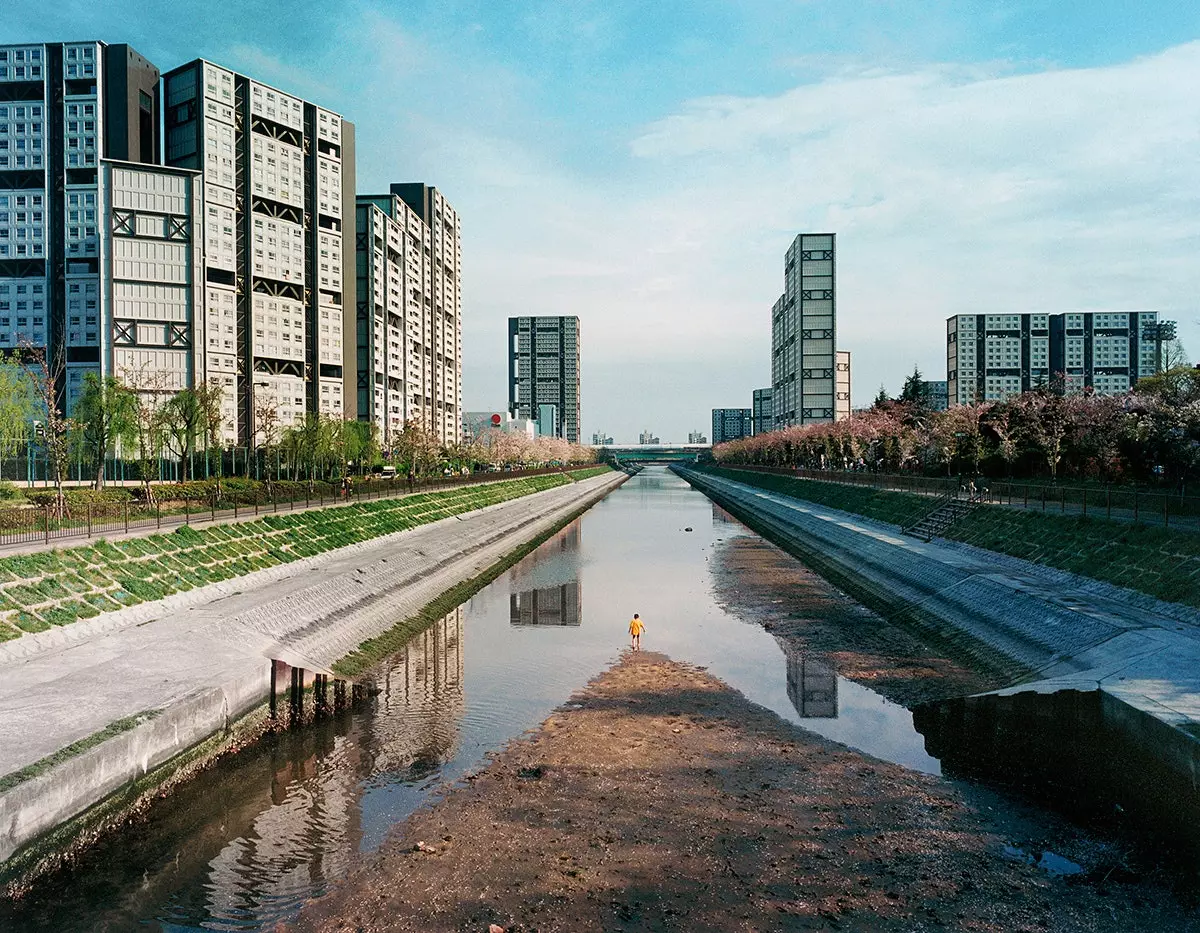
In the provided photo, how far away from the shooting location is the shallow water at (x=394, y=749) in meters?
10.3

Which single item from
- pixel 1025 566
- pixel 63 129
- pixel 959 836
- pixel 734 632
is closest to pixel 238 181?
pixel 63 129

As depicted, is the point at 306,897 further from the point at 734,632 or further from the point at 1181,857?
the point at 734,632

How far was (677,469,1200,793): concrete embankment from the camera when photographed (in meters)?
14.2

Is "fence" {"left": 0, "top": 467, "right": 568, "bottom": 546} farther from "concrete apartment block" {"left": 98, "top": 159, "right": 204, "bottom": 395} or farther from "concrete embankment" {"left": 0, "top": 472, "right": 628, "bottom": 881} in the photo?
"concrete apartment block" {"left": 98, "top": 159, "right": 204, "bottom": 395}

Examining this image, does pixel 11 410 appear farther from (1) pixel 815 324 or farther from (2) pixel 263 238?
(1) pixel 815 324

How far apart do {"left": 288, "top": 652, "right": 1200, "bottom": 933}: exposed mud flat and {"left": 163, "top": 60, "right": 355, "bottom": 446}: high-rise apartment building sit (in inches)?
2914

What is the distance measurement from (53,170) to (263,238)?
23.2 meters

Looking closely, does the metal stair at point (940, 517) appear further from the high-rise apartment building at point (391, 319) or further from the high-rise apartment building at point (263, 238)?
the high-rise apartment building at point (391, 319)

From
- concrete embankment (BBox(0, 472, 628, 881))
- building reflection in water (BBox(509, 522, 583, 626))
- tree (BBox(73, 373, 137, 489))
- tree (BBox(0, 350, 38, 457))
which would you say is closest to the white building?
building reflection in water (BBox(509, 522, 583, 626))

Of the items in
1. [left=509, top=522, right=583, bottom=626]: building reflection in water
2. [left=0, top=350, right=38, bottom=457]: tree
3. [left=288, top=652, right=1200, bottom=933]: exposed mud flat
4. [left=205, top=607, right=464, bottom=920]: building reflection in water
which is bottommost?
[left=509, top=522, right=583, bottom=626]: building reflection in water

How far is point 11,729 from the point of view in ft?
40.4

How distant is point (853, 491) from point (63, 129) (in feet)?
308

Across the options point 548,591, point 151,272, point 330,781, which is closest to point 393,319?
point 151,272

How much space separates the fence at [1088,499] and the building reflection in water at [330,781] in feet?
81.5
